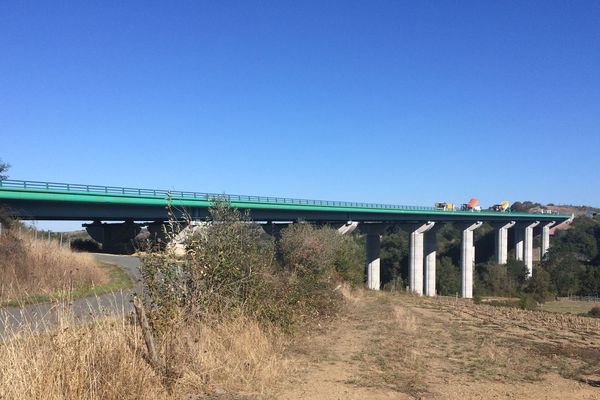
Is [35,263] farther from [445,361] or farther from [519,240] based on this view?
[519,240]

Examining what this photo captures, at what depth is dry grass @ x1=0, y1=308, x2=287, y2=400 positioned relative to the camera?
5.13 metres

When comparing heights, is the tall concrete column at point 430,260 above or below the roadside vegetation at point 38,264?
below

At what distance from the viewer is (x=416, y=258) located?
3022 inches

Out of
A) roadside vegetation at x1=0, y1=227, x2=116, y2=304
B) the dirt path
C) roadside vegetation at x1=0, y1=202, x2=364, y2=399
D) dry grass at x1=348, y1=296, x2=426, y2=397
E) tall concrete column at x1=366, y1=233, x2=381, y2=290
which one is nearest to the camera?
roadside vegetation at x1=0, y1=202, x2=364, y2=399

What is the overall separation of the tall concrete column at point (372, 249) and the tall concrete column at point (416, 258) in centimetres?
548

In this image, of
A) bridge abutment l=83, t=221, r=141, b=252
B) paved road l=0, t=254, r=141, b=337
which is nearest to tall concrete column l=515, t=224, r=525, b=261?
bridge abutment l=83, t=221, r=141, b=252

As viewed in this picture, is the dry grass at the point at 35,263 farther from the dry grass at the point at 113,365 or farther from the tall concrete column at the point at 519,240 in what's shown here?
the tall concrete column at the point at 519,240

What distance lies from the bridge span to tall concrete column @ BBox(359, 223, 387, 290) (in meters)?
0.14

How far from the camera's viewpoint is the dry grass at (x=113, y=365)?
16.8 ft

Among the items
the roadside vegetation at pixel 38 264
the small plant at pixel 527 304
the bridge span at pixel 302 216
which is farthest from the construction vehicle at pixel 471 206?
the roadside vegetation at pixel 38 264

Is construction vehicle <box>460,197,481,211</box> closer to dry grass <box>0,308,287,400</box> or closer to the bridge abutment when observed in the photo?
the bridge abutment

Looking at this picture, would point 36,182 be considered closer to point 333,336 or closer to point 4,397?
point 333,336

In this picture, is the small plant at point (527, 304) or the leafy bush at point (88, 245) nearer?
the small plant at point (527, 304)

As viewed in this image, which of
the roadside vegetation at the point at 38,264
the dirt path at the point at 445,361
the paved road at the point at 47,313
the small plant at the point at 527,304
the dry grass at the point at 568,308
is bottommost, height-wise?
the dry grass at the point at 568,308
